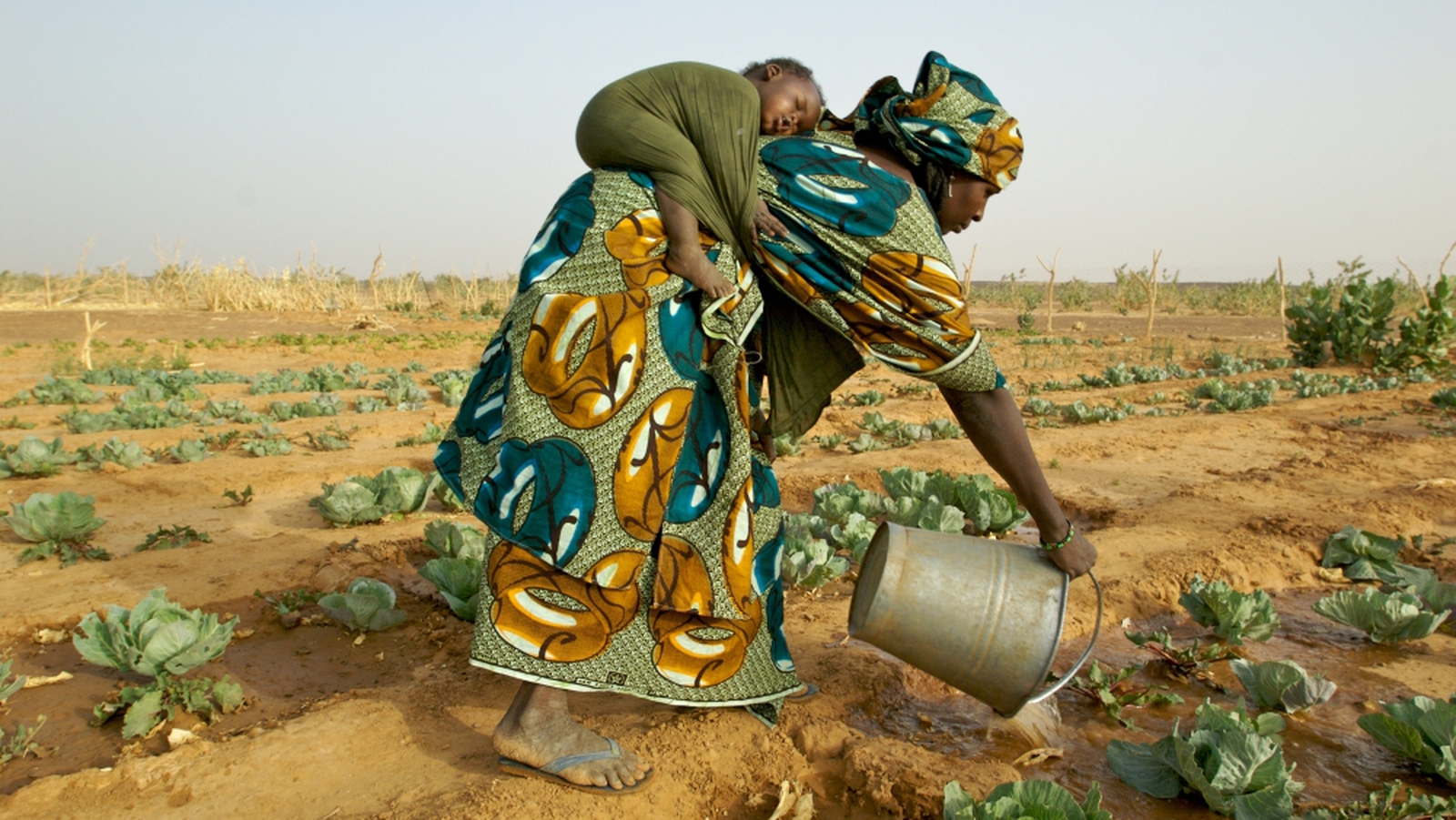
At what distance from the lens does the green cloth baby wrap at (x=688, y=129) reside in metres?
1.71

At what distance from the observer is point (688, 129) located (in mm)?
1733

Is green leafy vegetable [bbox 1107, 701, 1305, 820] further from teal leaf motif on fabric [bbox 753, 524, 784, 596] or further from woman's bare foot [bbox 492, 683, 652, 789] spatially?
woman's bare foot [bbox 492, 683, 652, 789]

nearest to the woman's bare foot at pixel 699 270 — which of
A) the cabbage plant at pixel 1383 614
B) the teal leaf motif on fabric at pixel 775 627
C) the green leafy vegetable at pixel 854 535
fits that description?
the teal leaf motif on fabric at pixel 775 627

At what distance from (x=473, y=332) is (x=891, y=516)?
14049 millimetres

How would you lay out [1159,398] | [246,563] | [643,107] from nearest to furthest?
[643,107]
[246,563]
[1159,398]

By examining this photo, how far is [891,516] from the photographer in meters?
3.75

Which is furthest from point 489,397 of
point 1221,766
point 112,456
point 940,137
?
point 112,456

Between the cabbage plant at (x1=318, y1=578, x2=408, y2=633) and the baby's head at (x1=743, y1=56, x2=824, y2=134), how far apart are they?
1.87 meters

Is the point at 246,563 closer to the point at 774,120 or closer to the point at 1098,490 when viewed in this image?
the point at 774,120

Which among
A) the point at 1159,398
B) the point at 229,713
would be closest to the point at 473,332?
the point at 1159,398

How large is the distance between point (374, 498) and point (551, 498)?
8.24 ft

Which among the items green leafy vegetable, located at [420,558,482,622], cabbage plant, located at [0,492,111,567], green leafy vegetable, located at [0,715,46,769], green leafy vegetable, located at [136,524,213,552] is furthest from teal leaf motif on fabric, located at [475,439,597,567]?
cabbage plant, located at [0,492,111,567]

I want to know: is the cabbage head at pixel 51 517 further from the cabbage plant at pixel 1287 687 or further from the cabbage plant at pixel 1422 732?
the cabbage plant at pixel 1422 732

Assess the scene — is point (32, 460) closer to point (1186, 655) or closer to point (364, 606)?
point (364, 606)
